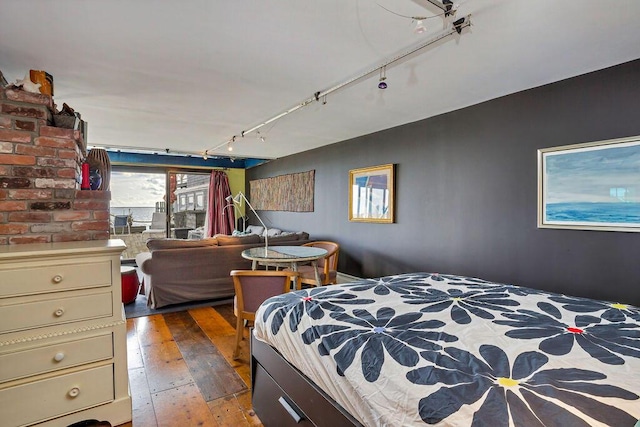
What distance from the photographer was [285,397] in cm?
155

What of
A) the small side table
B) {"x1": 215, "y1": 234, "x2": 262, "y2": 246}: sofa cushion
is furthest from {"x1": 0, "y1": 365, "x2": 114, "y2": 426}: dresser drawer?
{"x1": 215, "y1": 234, "x2": 262, "y2": 246}: sofa cushion

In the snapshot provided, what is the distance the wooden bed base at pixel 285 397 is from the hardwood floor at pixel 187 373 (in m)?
Result: 0.25

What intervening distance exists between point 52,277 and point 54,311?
189 millimetres

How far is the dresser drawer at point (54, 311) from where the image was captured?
5.36 ft

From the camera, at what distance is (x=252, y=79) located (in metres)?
2.62

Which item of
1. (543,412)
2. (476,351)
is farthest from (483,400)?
(476,351)

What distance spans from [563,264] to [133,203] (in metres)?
7.96

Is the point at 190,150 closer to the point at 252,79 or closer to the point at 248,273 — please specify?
the point at 252,79

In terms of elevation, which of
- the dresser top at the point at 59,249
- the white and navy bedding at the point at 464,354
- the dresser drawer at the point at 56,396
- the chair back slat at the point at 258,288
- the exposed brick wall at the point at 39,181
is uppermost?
the exposed brick wall at the point at 39,181

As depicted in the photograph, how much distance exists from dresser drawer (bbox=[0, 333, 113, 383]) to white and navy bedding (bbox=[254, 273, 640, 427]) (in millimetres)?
899

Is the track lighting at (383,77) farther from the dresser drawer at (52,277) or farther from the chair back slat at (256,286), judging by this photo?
the dresser drawer at (52,277)

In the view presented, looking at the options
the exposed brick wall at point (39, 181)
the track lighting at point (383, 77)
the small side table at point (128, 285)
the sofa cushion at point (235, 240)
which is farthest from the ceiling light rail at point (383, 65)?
the small side table at point (128, 285)

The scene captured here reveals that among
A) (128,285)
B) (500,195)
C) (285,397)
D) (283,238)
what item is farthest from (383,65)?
(128,285)

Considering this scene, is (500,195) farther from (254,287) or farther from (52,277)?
(52,277)
